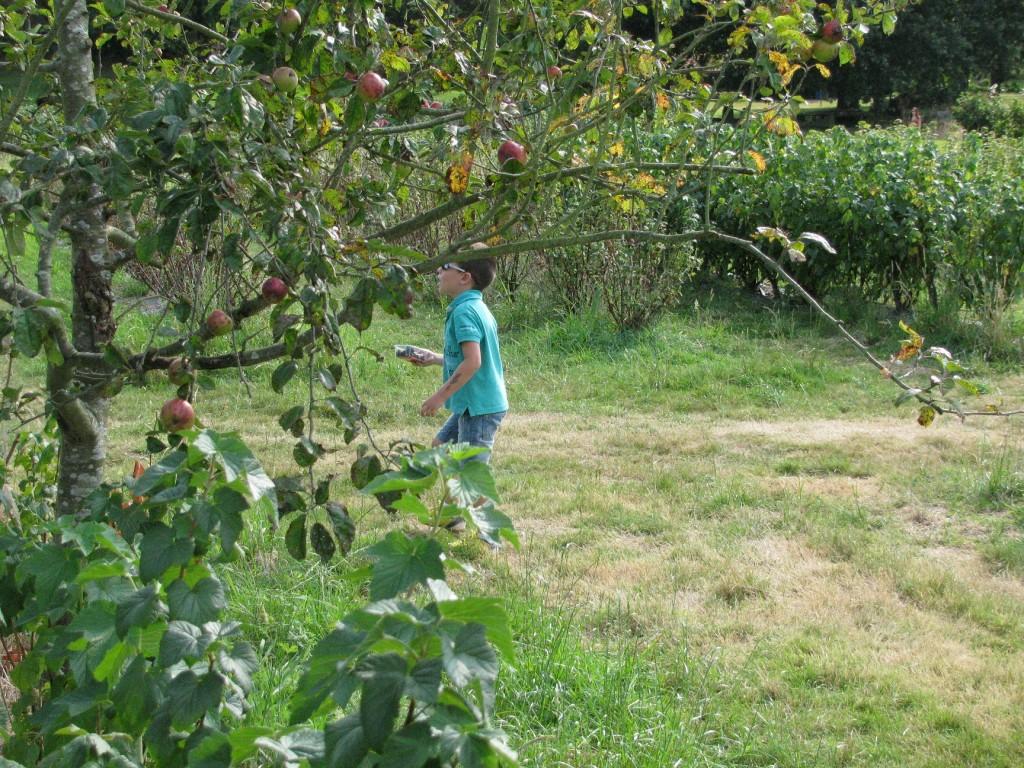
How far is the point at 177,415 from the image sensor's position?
1.82m

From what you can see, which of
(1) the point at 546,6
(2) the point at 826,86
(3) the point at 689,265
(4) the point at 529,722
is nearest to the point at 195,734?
(4) the point at 529,722

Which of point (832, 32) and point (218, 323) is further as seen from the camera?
point (832, 32)

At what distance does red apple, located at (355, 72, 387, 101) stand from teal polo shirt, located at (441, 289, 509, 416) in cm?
244

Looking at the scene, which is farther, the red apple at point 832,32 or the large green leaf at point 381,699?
the red apple at point 832,32

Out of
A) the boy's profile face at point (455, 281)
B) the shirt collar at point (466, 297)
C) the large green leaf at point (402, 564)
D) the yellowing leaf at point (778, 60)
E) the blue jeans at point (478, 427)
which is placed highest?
the yellowing leaf at point (778, 60)

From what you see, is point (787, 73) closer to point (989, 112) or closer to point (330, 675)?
point (330, 675)

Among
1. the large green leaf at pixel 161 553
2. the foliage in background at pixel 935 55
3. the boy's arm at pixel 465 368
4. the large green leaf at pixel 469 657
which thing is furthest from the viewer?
the foliage in background at pixel 935 55

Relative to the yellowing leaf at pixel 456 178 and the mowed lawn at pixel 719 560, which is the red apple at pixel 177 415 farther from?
the mowed lawn at pixel 719 560

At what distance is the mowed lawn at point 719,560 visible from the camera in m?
2.89

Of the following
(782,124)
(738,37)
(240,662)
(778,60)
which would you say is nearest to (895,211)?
(782,124)

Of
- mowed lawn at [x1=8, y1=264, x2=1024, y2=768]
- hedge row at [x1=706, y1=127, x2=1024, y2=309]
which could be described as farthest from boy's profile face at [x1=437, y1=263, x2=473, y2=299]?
hedge row at [x1=706, y1=127, x2=1024, y2=309]

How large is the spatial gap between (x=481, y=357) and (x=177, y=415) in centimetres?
270

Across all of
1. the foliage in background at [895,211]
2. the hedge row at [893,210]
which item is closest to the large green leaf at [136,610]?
the foliage in background at [895,211]

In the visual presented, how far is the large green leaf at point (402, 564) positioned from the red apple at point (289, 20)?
113cm
